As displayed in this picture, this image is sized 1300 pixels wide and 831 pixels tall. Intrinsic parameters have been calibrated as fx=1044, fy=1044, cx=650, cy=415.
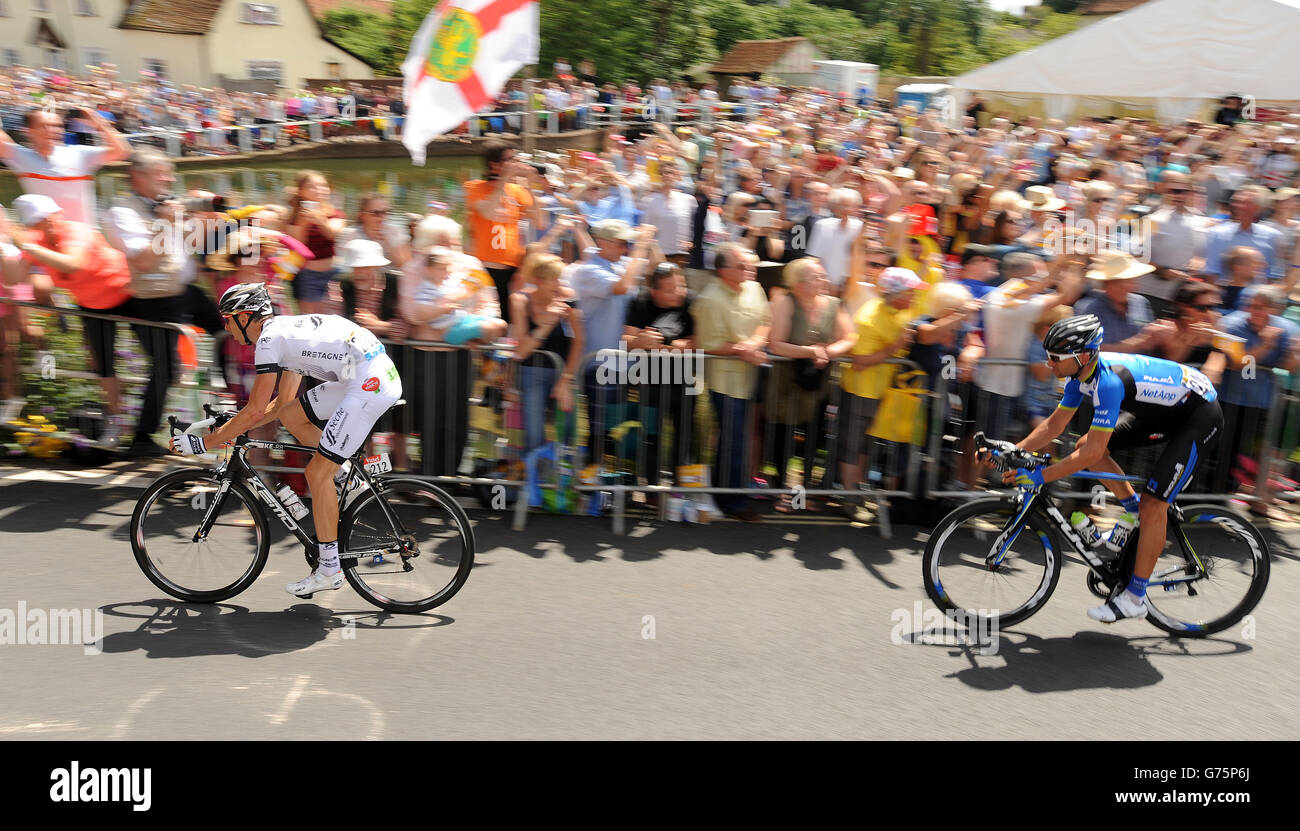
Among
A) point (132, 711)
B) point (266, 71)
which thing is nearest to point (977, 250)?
point (132, 711)

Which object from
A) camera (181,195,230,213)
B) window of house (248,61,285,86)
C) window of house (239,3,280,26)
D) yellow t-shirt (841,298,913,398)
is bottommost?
yellow t-shirt (841,298,913,398)

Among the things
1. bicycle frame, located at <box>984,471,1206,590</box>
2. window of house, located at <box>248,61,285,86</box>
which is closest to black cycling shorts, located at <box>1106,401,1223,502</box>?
bicycle frame, located at <box>984,471,1206,590</box>

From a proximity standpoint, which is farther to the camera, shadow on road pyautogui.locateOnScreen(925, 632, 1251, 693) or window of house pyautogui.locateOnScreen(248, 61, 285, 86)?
window of house pyautogui.locateOnScreen(248, 61, 285, 86)

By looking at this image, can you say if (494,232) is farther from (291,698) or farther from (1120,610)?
(1120,610)

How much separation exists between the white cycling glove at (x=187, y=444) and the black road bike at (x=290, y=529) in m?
0.21

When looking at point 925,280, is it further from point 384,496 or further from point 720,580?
point 384,496

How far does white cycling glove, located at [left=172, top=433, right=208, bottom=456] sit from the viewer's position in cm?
510

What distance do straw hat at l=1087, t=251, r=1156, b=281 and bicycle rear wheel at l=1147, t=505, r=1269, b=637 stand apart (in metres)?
1.77

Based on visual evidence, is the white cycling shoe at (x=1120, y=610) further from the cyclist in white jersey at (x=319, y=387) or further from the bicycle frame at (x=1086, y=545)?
the cyclist in white jersey at (x=319, y=387)

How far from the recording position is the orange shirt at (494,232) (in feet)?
25.0

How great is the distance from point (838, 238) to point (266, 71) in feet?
185

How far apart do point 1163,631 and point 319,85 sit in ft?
160

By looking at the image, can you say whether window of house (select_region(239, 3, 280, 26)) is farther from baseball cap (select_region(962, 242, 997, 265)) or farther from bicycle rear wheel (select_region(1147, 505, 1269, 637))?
bicycle rear wheel (select_region(1147, 505, 1269, 637))
